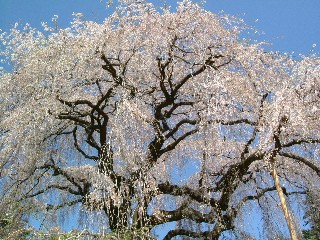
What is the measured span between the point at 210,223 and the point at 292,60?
3.43m

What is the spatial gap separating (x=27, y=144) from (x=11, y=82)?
1.74 m

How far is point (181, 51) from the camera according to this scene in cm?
748

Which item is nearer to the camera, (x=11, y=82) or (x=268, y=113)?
(x=268, y=113)

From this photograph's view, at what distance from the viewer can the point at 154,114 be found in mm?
7863

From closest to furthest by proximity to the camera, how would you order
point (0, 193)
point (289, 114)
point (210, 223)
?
point (289, 114), point (0, 193), point (210, 223)

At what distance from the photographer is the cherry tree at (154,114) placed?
634 centimetres

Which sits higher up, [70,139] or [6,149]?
[70,139]

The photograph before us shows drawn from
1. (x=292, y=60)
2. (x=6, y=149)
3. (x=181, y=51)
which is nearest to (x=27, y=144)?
(x=6, y=149)

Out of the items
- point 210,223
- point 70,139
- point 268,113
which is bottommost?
point 210,223

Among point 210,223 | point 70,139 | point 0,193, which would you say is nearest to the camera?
point 0,193

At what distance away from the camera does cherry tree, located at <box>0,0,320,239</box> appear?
250 inches

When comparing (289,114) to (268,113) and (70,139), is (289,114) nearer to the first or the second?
(268,113)

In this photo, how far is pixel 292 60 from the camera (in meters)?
7.68

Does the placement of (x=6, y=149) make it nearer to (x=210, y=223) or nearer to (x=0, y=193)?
(x=0, y=193)
